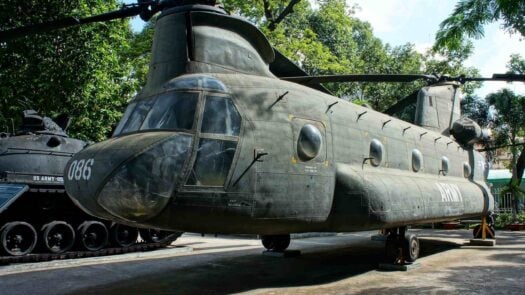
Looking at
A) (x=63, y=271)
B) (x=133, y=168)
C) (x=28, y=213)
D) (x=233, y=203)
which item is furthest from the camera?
(x=28, y=213)

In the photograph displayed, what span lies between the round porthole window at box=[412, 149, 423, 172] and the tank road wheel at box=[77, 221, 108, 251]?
795cm

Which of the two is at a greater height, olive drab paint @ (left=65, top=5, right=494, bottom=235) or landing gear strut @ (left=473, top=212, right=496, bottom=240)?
olive drab paint @ (left=65, top=5, right=494, bottom=235)

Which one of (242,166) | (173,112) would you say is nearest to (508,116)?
(242,166)

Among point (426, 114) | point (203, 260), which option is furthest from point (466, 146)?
point (203, 260)

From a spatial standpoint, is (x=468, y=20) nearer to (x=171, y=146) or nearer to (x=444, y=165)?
(x=444, y=165)

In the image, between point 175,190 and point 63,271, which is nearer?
point 175,190

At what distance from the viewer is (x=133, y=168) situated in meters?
5.30

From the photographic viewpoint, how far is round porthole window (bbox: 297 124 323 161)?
6913 mm

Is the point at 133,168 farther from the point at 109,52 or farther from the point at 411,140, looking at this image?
the point at 109,52

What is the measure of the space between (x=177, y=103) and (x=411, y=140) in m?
6.18

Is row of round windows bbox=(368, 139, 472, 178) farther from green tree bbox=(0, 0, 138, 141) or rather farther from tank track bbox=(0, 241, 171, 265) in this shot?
green tree bbox=(0, 0, 138, 141)

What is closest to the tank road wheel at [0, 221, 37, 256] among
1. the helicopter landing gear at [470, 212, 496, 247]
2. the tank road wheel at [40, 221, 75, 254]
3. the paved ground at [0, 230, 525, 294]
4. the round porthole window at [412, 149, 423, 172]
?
the tank road wheel at [40, 221, 75, 254]

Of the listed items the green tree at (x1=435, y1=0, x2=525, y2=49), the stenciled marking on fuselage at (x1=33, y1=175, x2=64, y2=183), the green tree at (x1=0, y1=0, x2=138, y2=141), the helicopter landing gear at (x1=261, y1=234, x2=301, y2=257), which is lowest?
the helicopter landing gear at (x1=261, y1=234, x2=301, y2=257)

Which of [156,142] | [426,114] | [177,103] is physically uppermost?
[426,114]
